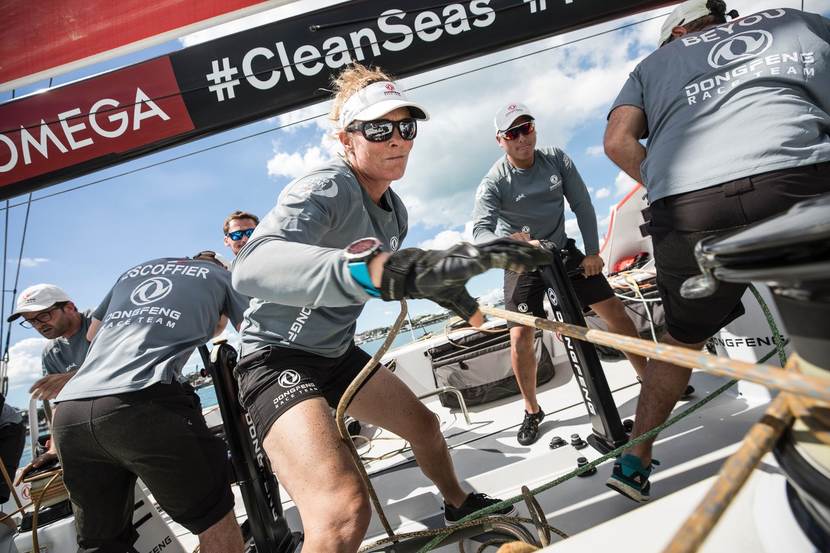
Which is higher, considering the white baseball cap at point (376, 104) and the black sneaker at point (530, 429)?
the white baseball cap at point (376, 104)

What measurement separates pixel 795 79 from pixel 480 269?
1428 mm

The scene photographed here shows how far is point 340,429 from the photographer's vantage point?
1.31 metres

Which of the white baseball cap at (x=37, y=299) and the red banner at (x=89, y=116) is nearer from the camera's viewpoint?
the red banner at (x=89, y=116)

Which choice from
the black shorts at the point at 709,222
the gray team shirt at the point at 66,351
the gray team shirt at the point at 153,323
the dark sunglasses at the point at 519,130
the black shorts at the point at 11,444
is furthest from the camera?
the black shorts at the point at 11,444

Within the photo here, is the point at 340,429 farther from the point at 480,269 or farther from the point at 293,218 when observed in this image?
the point at 480,269

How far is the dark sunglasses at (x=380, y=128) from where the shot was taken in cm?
150

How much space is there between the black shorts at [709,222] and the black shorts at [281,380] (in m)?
1.31

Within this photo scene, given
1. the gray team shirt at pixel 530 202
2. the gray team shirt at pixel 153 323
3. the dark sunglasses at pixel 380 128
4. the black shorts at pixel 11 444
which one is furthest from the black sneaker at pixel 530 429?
the black shorts at pixel 11 444

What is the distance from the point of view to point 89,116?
97.3 inches

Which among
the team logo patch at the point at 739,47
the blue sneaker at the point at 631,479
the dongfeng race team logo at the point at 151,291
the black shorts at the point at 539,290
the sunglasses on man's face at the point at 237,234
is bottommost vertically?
the blue sneaker at the point at 631,479

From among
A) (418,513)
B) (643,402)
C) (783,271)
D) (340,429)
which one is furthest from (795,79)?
(418,513)

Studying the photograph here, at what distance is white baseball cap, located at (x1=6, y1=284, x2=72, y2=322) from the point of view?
2.66 metres

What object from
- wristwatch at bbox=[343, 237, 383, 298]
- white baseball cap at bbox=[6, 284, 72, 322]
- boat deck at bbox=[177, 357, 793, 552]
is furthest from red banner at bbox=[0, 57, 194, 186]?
boat deck at bbox=[177, 357, 793, 552]

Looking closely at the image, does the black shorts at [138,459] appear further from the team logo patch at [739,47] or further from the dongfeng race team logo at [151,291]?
the team logo patch at [739,47]
